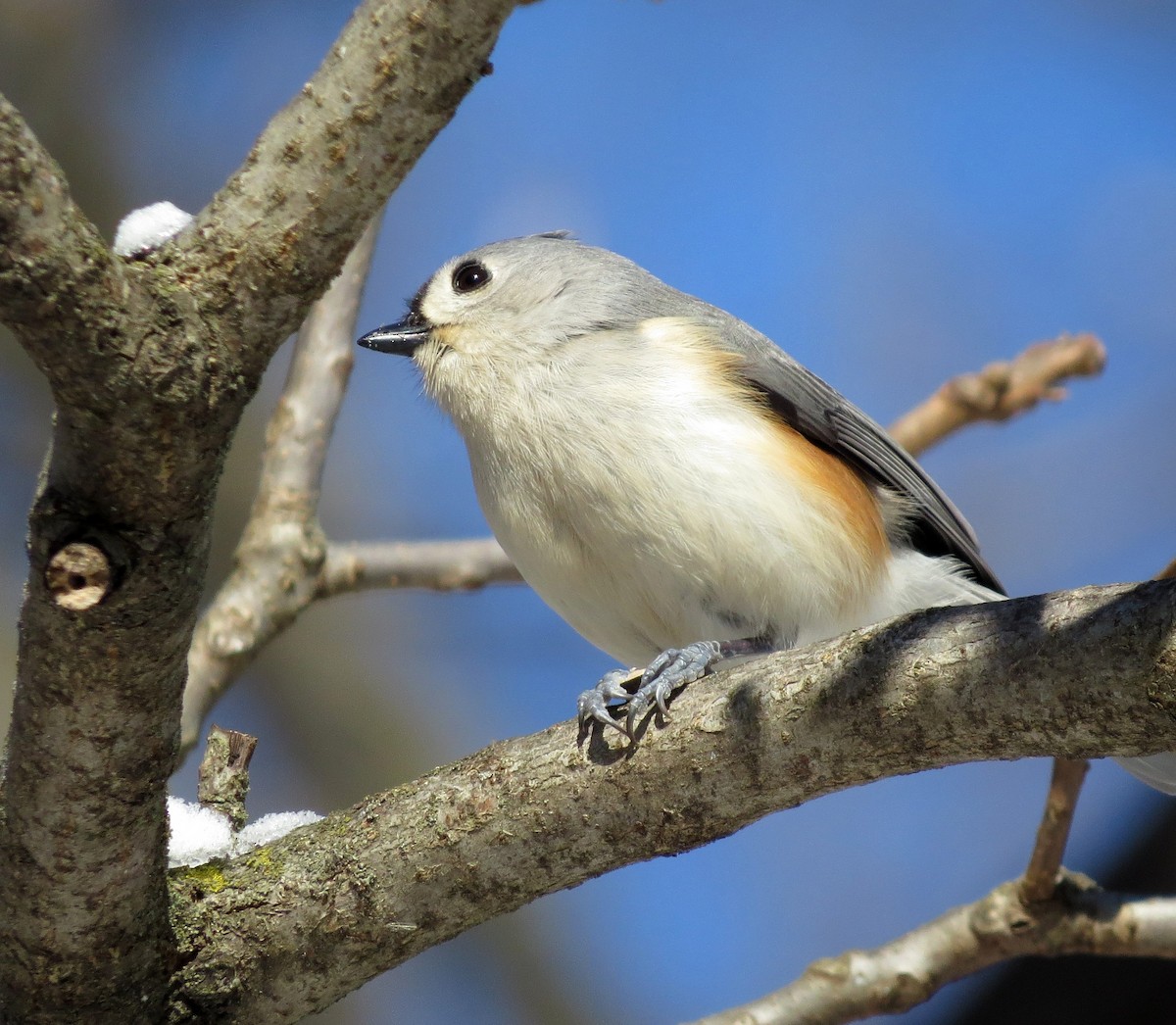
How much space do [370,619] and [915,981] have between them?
12.2ft

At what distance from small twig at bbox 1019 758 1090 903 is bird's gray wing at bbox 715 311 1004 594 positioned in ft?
2.96

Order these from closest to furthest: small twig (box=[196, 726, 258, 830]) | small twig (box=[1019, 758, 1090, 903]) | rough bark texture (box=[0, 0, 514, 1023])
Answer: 1. rough bark texture (box=[0, 0, 514, 1023])
2. small twig (box=[196, 726, 258, 830])
3. small twig (box=[1019, 758, 1090, 903])

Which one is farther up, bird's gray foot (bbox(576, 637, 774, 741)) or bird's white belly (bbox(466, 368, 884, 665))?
bird's white belly (bbox(466, 368, 884, 665))

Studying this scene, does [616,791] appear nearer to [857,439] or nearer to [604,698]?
[604,698]

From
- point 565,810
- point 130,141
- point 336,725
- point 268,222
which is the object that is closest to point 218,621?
point 565,810

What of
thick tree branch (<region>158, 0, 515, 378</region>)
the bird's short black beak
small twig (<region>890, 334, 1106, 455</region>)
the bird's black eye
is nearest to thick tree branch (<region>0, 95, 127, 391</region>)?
thick tree branch (<region>158, 0, 515, 378</region>)

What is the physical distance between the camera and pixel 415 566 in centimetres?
331

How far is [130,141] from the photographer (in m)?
5.59

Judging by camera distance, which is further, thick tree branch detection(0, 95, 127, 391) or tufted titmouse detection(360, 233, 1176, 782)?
tufted titmouse detection(360, 233, 1176, 782)

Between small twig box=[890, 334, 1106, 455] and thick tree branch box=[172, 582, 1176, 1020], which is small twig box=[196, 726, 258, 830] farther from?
small twig box=[890, 334, 1106, 455]

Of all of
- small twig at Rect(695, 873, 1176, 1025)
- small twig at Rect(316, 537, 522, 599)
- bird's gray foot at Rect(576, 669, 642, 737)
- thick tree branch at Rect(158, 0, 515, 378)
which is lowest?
small twig at Rect(695, 873, 1176, 1025)

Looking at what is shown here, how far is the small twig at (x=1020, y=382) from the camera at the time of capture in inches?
131

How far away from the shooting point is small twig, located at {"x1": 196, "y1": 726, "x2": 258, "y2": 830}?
2119mm

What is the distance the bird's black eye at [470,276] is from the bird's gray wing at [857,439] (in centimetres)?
65
